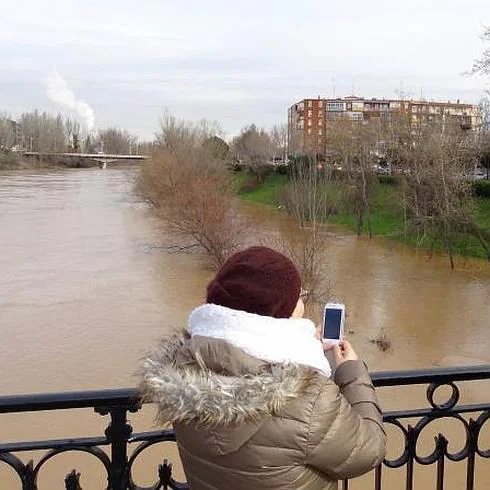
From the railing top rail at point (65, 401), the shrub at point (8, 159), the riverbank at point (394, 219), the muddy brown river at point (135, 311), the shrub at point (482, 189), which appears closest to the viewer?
the railing top rail at point (65, 401)

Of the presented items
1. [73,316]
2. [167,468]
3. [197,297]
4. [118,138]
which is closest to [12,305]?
[73,316]

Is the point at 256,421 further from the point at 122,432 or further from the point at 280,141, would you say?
the point at 280,141

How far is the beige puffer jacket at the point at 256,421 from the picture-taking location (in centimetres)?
140

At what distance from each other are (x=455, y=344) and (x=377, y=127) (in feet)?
60.5

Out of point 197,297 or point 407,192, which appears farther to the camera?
point 407,192

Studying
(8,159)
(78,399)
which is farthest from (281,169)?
(78,399)

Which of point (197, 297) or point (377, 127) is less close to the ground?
point (377, 127)

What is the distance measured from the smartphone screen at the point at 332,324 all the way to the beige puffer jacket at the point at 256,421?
0.28 meters

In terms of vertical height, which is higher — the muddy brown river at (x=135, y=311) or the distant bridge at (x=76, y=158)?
the distant bridge at (x=76, y=158)

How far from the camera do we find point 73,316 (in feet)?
49.0

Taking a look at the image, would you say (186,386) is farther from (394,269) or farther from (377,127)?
(377,127)

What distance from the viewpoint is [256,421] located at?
140 centimetres

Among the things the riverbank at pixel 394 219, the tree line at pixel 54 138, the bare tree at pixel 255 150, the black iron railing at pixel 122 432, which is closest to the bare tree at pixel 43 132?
the tree line at pixel 54 138

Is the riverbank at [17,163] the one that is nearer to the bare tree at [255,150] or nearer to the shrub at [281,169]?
the bare tree at [255,150]
